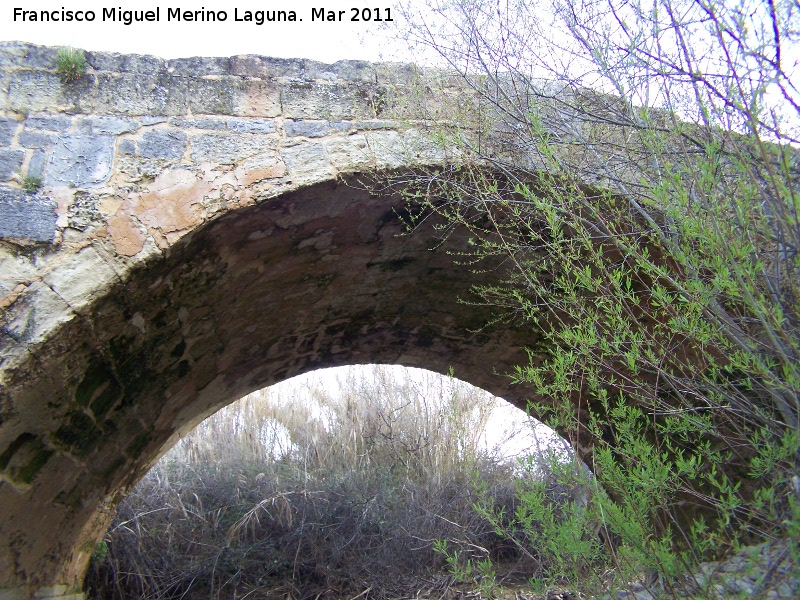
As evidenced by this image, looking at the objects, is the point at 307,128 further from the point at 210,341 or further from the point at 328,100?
the point at 210,341

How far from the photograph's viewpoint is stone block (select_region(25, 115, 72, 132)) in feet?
8.81

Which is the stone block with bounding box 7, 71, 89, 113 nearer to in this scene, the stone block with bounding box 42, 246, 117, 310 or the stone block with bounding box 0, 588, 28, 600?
the stone block with bounding box 42, 246, 117, 310

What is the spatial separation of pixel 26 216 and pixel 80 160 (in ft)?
1.01

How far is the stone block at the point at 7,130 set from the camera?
2.63 metres

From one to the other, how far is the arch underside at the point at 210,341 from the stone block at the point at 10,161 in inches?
24.9

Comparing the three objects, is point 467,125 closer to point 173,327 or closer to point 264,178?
point 264,178

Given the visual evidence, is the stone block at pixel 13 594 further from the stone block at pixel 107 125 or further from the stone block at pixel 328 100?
the stone block at pixel 328 100

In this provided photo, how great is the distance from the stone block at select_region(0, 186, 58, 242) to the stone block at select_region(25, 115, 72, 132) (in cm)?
32

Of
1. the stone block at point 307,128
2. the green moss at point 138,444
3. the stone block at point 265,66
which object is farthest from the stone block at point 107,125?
the green moss at point 138,444

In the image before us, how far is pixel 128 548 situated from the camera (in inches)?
211

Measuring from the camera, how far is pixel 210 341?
3.49 metres

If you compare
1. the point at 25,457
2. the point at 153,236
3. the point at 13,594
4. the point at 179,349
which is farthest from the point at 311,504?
the point at 153,236

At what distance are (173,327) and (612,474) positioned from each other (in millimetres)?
2060

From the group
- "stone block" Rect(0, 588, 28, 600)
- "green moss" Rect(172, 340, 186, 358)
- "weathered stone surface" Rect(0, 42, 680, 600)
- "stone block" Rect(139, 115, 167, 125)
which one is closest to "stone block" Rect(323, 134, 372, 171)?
"weathered stone surface" Rect(0, 42, 680, 600)
